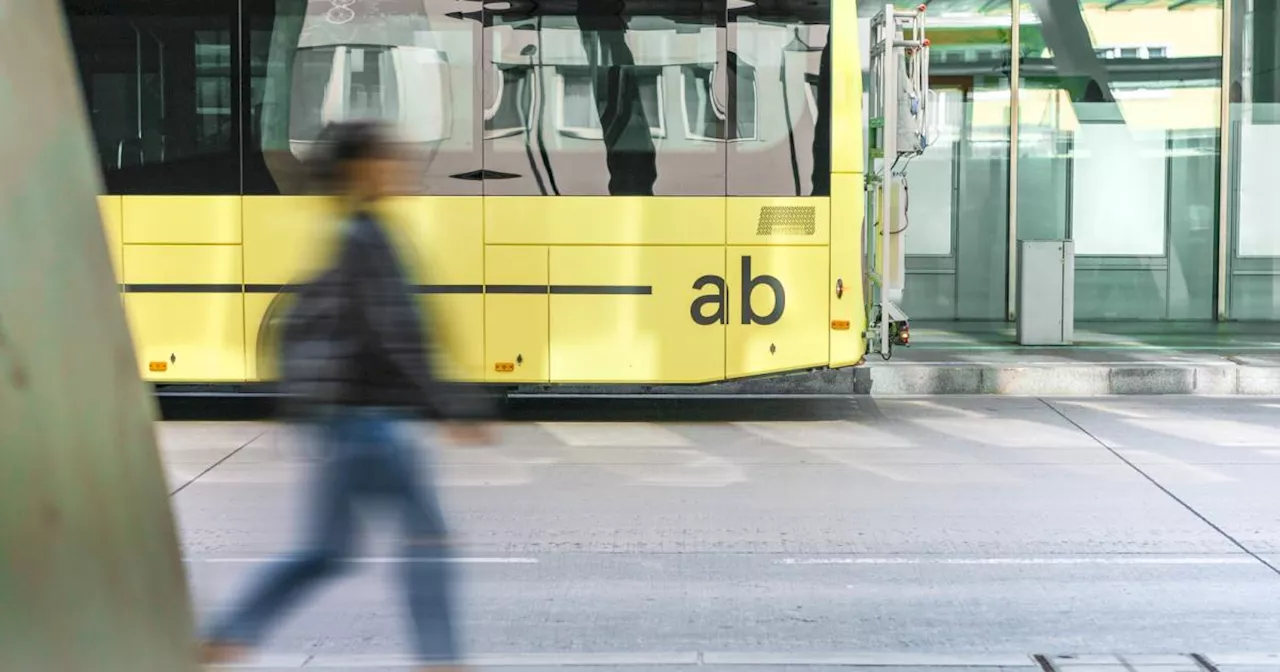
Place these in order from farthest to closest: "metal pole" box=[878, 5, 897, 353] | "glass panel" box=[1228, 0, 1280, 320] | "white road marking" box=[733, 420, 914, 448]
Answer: "glass panel" box=[1228, 0, 1280, 320] < "metal pole" box=[878, 5, 897, 353] < "white road marking" box=[733, 420, 914, 448]

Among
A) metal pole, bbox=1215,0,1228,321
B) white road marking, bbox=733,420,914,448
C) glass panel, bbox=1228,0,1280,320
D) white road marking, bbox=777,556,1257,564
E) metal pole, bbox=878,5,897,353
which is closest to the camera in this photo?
white road marking, bbox=777,556,1257,564

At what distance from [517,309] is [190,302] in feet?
8.36

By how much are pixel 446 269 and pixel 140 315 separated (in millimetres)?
2420

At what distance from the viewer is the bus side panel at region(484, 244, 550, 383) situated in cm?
1114

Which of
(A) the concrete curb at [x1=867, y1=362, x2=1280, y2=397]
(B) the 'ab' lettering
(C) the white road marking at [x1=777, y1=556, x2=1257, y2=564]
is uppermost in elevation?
(B) the 'ab' lettering

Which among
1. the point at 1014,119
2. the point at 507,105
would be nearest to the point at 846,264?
the point at 507,105

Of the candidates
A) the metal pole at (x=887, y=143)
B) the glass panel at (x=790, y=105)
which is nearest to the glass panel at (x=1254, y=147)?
the metal pole at (x=887, y=143)

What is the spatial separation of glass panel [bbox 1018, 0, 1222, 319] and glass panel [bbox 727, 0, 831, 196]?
26.8 feet

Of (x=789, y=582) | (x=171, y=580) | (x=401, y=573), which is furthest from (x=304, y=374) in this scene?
(x=789, y=582)

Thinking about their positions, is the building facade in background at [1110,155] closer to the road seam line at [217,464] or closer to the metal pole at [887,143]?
the metal pole at [887,143]

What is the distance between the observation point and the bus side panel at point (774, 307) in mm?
11156

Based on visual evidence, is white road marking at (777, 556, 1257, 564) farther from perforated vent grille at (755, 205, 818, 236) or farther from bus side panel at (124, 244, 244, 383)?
bus side panel at (124, 244, 244, 383)

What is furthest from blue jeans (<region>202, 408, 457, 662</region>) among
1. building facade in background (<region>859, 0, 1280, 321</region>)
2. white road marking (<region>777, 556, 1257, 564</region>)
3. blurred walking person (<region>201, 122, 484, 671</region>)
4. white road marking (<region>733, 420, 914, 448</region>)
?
building facade in background (<region>859, 0, 1280, 321</region>)

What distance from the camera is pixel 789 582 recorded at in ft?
21.7
